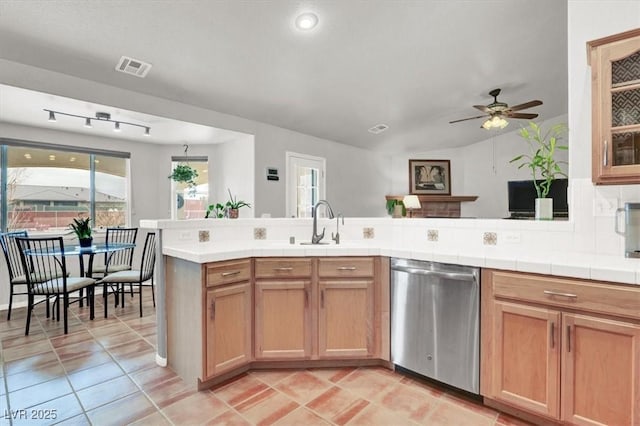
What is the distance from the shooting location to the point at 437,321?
195 centimetres

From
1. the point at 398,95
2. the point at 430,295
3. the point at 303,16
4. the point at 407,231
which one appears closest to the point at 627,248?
the point at 430,295

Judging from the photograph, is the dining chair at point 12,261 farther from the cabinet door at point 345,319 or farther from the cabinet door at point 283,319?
the cabinet door at point 345,319

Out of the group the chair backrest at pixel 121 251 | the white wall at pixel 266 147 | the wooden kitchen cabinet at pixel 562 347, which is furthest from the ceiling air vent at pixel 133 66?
the wooden kitchen cabinet at pixel 562 347

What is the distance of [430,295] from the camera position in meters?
1.98

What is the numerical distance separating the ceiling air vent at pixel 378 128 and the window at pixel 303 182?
98 cm

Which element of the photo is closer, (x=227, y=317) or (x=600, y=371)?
(x=600, y=371)

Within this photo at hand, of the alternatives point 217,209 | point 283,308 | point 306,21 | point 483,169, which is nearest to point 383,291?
point 283,308

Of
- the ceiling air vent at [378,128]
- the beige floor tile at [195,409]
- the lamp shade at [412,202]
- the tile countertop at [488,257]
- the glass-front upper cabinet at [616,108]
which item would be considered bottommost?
the beige floor tile at [195,409]

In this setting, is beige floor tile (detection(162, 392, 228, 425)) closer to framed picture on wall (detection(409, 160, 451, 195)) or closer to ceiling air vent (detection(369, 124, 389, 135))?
ceiling air vent (detection(369, 124, 389, 135))

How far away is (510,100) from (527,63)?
123cm

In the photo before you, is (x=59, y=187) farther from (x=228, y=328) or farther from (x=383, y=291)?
(x=383, y=291)

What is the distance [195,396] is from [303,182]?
353 centimetres

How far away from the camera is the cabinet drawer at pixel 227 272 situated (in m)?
1.98

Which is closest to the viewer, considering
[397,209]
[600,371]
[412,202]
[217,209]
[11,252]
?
[600,371]
